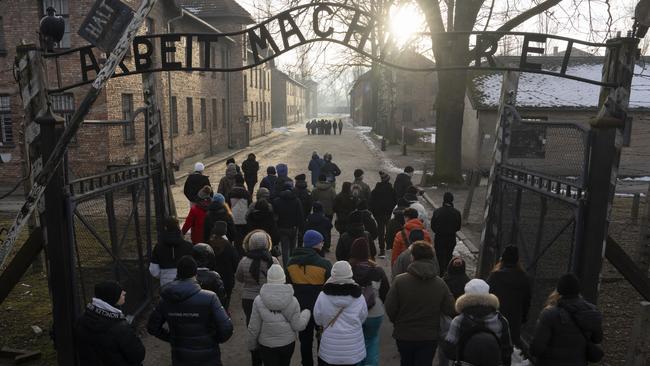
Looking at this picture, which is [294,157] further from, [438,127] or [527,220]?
[527,220]

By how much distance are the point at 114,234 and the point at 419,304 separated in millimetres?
4472

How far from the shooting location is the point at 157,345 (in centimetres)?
673

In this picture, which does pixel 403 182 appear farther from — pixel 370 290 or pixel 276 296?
pixel 276 296

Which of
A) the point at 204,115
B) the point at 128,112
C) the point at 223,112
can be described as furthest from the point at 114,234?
the point at 223,112

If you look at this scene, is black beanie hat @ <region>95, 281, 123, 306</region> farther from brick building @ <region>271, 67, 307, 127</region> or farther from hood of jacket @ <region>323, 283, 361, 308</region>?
brick building @ <region>271, 67, 307, 127</region>

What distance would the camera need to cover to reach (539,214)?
657cm

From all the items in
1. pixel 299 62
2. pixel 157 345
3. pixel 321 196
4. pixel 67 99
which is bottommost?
pixel 157 345

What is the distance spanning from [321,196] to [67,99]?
12.5 metres

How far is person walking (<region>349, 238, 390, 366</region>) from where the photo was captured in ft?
17.1

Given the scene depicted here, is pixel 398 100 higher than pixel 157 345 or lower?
higher

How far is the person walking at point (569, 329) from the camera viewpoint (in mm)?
4266

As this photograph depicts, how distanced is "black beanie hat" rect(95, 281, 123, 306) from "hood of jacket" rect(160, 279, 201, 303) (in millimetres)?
401

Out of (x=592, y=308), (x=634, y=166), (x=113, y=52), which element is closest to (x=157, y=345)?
(x=113, y=52)

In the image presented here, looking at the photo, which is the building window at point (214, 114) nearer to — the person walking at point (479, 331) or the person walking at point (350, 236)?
the person walking at point (350, 236)
